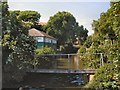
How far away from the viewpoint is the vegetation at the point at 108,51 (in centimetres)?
491

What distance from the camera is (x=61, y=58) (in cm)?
877

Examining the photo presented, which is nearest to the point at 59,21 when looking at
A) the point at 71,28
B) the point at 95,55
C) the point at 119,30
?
the point at 71,28

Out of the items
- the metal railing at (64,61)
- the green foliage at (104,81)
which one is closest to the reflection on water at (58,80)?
the metal railing at (64,61)

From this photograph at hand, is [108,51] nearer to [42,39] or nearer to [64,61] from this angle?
[64,61]

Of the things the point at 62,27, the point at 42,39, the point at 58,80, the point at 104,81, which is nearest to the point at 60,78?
the point at 58,80

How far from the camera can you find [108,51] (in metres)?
7.09

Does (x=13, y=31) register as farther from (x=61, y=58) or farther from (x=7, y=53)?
(x=61, y=58)

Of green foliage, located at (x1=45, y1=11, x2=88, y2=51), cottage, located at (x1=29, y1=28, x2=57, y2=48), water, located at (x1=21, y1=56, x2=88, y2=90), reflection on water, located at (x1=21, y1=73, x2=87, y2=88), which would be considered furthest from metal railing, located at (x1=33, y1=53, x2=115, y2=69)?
green foliage, located at (x1=45, y1=11, x2=88, y2=51)

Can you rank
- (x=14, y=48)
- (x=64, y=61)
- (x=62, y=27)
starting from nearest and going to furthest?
(x=14, y=48) → (x=64, y=61) → (x=62, y=27)

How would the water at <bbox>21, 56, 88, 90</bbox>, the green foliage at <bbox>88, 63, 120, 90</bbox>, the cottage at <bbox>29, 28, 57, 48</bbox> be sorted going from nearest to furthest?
the green foliage at <bbox>88, 63, 120, 90</bbox>
the water at <bbox>21, 56, 88, 90</bbox>
the cottage at <bbox>29, 28, 57, 48</bbox>

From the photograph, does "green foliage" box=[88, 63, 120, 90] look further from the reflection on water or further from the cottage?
the cottage

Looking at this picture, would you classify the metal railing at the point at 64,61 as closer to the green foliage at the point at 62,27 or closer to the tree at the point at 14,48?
the tree at the point at 14,48

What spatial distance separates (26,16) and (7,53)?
1607 cm

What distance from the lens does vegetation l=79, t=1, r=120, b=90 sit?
4911 mm
